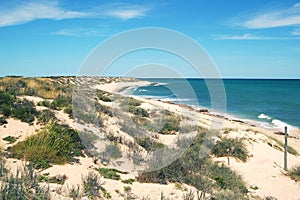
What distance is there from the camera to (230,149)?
1319 cm

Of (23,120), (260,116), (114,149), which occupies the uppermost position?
(23,120)

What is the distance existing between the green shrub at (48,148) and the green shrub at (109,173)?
1.17 meters

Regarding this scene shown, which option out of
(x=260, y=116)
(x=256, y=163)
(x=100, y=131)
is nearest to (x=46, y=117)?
(x=100, y=131)

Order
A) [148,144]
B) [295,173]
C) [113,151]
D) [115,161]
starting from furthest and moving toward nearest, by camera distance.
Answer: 1. [148,144]
2. [295,173]
3. [113,151]
4. [115,161]

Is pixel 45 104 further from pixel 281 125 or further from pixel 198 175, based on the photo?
pixel 281 125

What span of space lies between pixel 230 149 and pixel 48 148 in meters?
8.34

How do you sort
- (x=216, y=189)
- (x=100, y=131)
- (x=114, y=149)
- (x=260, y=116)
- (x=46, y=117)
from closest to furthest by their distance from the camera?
(x=216, y=189) → (x=114, y=149) → (x=46, y=117) → (x=100, y=131) → (x=260, y=116)

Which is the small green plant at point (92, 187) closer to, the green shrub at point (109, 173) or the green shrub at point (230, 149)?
the green shrub at point (109, 173)

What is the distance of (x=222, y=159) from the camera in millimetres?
12438

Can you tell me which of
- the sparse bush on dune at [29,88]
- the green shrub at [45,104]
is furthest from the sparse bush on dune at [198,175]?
the sparse bush on dune at [29,88]

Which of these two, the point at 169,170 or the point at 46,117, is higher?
the point at 46,117

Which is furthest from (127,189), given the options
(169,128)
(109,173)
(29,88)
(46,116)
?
(29,88)

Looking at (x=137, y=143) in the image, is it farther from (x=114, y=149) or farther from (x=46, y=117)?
(x=46, y=117)

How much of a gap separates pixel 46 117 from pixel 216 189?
23.0 ft
